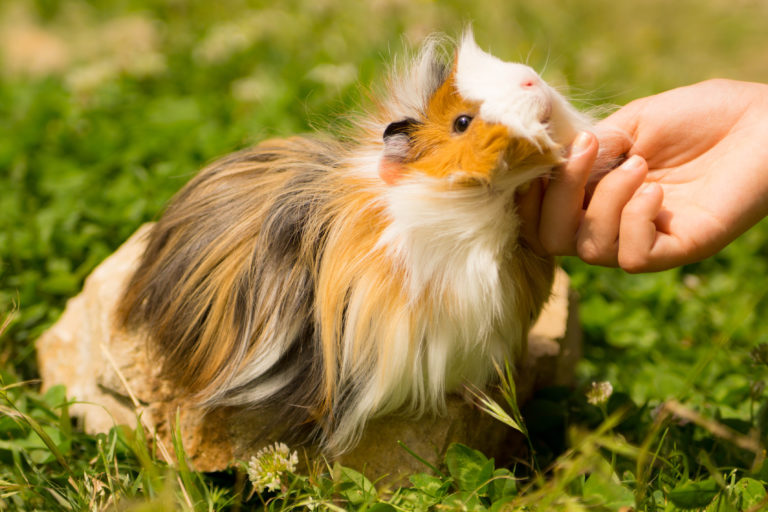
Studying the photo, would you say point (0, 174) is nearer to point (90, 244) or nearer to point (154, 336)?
point (90, 244)

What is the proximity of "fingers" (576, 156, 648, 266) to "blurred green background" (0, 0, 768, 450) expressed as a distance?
0.90 feet

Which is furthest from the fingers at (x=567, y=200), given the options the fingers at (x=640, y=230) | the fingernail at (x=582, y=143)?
the fingers at (x=640, y=230)

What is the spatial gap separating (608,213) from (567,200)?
11cm

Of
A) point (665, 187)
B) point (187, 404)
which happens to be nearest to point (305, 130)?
point (187, 404)

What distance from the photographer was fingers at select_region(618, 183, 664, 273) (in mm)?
1554

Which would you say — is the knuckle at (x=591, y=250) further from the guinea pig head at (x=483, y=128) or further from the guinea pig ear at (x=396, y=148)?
the guinea pig ear at (x=396, y=148)

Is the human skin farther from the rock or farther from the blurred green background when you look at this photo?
the rock

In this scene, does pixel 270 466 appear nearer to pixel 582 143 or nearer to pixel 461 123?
pixel 461 123

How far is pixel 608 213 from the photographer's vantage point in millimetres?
1603

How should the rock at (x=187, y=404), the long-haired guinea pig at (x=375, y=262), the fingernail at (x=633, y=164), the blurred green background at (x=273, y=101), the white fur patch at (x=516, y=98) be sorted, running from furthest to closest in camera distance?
the blurred green background at (x=273, y=101)
the rock at (x=187, y=404)
the fingernail at (x=633, y=164)
the long-haired guinea pig at (x=375, y=262)
the white fur patch at (x=516, y=98)

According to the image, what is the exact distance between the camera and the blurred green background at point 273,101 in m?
2.56

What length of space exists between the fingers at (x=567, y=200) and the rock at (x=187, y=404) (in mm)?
494

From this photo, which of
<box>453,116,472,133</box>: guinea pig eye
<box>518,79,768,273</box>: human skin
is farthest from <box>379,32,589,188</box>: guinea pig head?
<box>518,79,768,273</box>: human skin

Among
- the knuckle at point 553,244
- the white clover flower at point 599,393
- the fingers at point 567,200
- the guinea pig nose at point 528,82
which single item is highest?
the guinea pig nose at point 528,82
